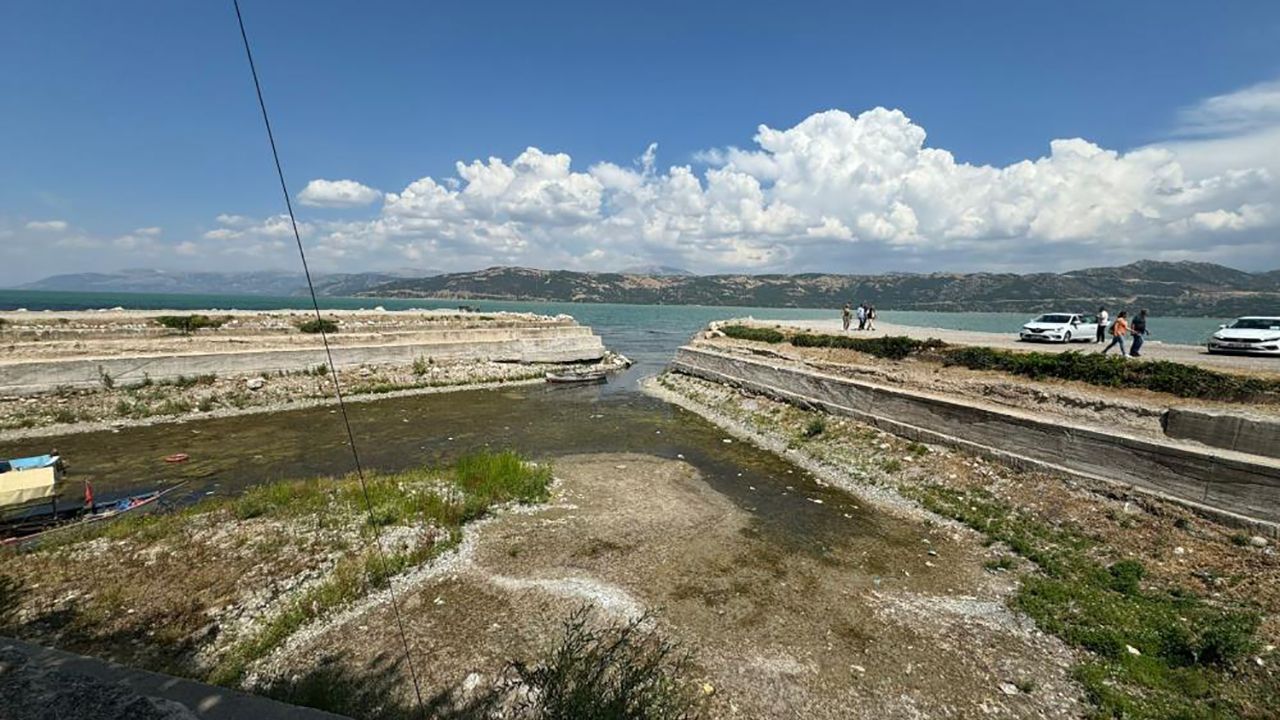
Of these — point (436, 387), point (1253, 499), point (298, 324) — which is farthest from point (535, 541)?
point (298, 324)

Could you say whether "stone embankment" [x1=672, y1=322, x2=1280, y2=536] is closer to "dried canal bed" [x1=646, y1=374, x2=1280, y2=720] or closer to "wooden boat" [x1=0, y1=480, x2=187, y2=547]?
"dried canal bed" [x1=646, y1=374, x2=1280, y2=720]

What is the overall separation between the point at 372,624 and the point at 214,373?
89.2 ft

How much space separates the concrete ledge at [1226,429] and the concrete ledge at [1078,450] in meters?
0.64

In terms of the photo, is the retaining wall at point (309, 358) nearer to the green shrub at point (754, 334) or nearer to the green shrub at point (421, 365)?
the green shrub at point (421, 365)

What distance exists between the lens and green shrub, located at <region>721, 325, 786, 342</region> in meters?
34.8

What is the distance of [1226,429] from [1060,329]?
59.0 feet

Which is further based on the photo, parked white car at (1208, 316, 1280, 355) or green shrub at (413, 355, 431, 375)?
green shrub at (413, 355, 431, 375)

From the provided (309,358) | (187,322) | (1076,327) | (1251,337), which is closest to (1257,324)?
(1251,337)

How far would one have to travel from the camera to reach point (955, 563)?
11.5 meters

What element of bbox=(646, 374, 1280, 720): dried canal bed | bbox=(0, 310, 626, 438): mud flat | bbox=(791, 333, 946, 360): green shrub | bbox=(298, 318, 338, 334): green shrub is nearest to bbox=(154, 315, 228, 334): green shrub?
bbox=(0, 310, 626, 438): mud flat

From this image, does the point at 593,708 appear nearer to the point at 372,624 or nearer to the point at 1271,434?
the point at 372,624

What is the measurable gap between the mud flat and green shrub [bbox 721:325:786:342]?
11.9 metres

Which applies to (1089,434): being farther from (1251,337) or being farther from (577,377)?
(577,377)

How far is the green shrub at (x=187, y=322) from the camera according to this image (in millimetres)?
33719
